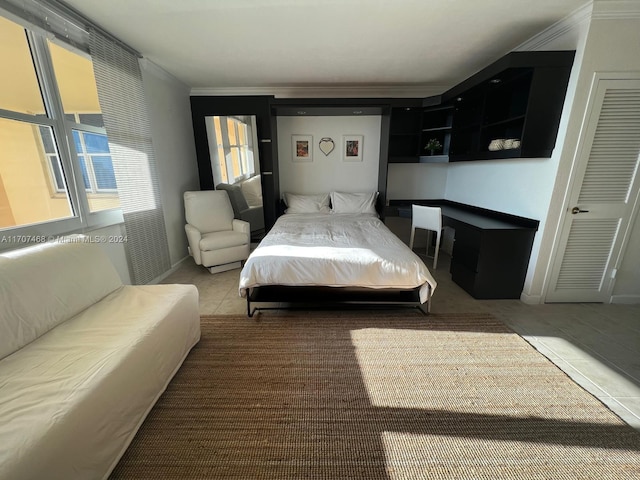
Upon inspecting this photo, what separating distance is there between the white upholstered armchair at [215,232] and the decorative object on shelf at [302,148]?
1.33m

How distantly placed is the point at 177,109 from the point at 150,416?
364 cm

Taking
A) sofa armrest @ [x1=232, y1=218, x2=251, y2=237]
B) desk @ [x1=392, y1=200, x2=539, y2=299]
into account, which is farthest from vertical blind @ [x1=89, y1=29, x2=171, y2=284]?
desk @ [x1=392, y1=200, x2=539, y2=299]

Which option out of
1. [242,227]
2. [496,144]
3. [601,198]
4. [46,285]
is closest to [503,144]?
[496,144]

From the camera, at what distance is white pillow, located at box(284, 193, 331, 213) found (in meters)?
3.95

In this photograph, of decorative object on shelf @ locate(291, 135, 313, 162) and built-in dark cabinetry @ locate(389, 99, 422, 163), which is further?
decorative object on shelf @ locate(291, 135, 313, 162)

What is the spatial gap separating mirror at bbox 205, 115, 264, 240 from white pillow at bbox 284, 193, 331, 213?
487 millimetres

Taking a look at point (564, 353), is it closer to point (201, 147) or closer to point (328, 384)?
point (328, 384)

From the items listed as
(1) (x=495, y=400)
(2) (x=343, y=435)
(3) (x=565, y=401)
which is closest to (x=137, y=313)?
(2) (x=343, y=435)

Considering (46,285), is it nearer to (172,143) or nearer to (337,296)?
(337,296)

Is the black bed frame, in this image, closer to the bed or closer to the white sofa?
the bed

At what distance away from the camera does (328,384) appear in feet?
5.17

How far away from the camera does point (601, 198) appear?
2.25 m

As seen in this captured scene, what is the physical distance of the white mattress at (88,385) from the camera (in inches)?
33.5

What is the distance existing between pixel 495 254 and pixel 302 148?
311 cm
